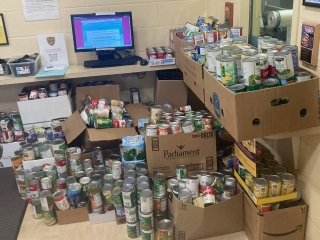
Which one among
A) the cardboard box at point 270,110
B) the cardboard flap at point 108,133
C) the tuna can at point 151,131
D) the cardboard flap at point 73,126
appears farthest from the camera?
the cardboard flap at point 73,126

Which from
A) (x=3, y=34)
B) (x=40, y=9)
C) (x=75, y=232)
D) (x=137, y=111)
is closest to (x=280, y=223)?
(x=75, y=232)

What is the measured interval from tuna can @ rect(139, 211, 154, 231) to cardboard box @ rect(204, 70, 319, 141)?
0.73 metres

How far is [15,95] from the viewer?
3.23 metres

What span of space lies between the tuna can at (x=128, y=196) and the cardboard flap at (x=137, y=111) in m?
0.80

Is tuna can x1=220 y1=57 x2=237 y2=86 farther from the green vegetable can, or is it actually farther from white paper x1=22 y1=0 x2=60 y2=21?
white paper x1=22 y1=0 x2=60 y2=21

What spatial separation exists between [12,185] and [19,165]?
291mm

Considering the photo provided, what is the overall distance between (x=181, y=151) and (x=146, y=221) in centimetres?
47

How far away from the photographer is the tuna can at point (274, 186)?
1752 mm

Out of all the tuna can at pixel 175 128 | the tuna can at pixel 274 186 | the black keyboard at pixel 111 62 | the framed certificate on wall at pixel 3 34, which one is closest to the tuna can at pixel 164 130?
the tuna can at pixel 175 128

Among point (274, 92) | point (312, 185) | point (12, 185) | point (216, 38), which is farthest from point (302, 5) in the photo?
point (12, 185)

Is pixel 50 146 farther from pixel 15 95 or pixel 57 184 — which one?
pixel 15 95

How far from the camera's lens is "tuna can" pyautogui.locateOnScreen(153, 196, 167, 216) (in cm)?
203

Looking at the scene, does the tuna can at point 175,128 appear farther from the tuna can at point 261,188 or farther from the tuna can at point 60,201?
the tuna can at point 60,201

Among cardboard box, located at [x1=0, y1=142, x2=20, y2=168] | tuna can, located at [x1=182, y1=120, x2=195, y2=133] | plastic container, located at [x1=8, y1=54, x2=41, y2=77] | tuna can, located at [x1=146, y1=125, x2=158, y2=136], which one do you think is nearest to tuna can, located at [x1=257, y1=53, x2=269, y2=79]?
tuna can, located at [x1=182, y1=120, x2=195, y2=133]
